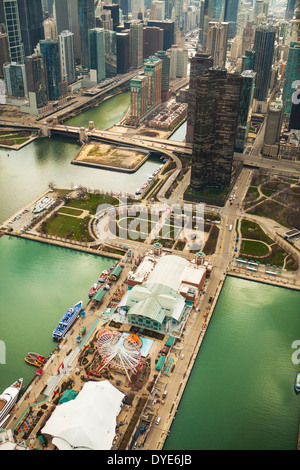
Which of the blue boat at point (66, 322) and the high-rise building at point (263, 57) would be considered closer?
the blue boat at point (66, 322)

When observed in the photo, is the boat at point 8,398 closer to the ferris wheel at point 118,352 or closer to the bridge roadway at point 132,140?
the ferris wheel at point 118,352

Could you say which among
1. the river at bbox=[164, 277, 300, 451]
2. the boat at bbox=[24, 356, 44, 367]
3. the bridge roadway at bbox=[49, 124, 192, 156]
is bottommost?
the river at bbox=[164, 277, 300, 451]

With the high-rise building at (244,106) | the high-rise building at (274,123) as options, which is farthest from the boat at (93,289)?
the high-rise building at (274,123)

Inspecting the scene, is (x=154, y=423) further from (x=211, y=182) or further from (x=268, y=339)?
(x=211, y=182)

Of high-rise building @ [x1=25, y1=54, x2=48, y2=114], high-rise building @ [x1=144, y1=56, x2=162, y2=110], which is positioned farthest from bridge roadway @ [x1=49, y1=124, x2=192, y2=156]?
high-rise building @ [x1=144, y1=56, x2=162, y2=110]

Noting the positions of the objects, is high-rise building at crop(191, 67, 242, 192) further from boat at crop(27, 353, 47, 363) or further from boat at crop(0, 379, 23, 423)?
boat at crop(0, 379, 23, 423)

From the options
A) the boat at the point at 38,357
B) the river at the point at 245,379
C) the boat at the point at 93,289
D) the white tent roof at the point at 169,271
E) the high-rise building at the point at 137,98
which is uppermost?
the high-rise building at the point at 137,98
